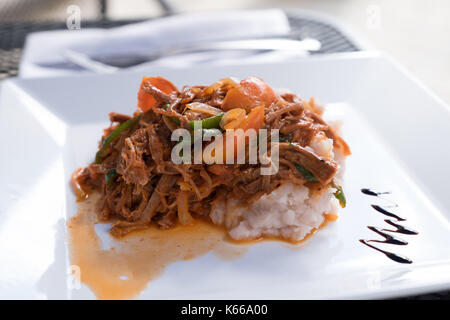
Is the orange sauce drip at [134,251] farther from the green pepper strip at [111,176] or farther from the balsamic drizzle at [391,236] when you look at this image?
the balsamic drizzle at [391,236]

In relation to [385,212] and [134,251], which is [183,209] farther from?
[385,212]

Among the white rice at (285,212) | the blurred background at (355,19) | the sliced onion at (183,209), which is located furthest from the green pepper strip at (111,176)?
the blurred background at (355,19)

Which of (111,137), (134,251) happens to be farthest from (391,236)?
(111,137)

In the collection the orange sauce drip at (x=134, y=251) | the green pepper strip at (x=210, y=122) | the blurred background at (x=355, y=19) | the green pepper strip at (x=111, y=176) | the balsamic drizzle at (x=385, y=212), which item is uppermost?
the blurred background at (x=355, y=19)

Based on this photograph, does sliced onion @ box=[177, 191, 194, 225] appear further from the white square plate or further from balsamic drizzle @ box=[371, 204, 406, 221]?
balsamic drizzle @ box=[371, 204, 406, 221]
